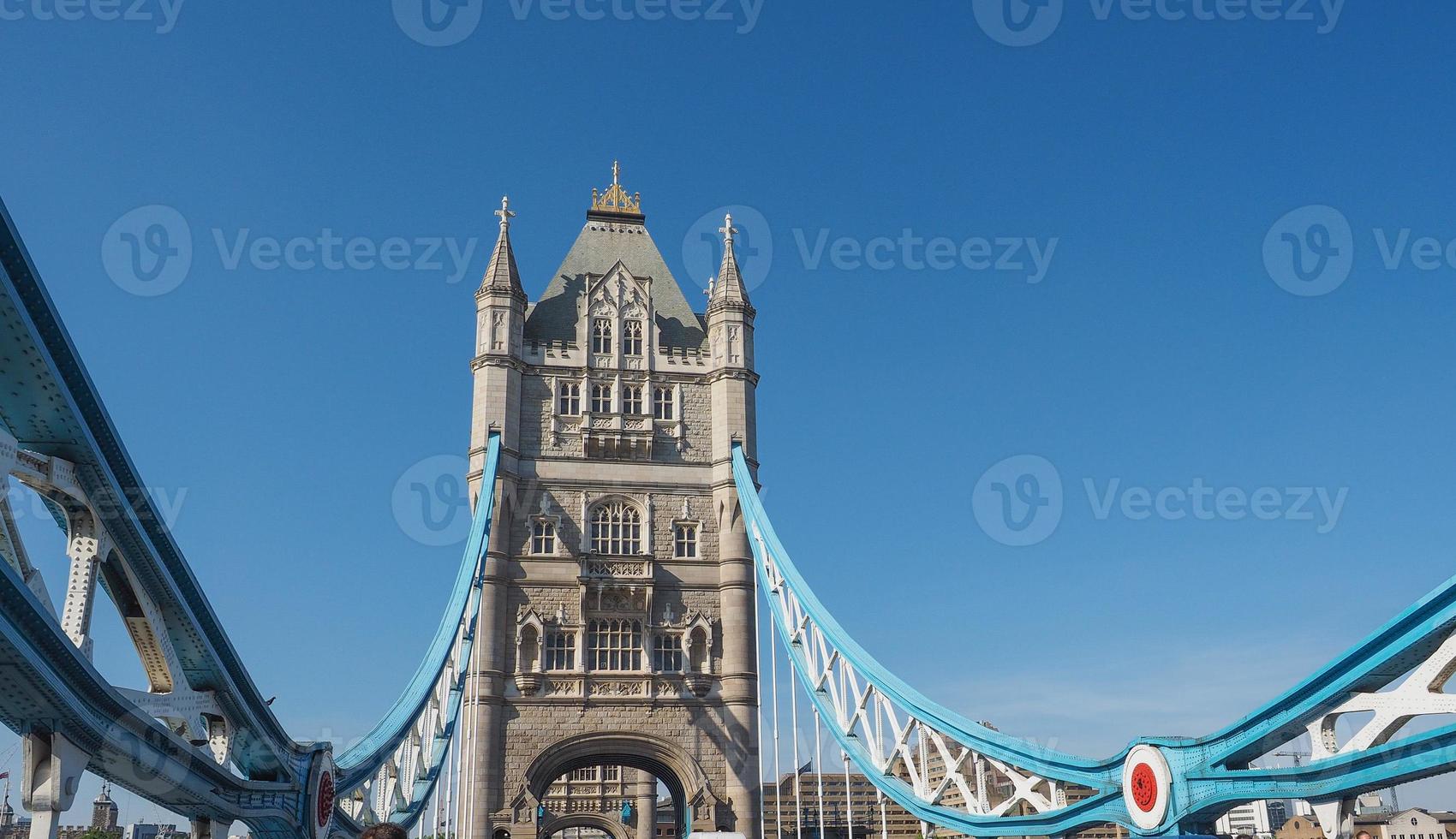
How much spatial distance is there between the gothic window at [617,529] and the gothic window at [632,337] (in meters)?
5.27

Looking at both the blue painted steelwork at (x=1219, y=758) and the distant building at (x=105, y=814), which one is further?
the distant building at (x=105, y=814)

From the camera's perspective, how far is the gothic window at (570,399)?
38.6m

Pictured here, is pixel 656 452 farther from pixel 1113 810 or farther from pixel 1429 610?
pixel 1429 610

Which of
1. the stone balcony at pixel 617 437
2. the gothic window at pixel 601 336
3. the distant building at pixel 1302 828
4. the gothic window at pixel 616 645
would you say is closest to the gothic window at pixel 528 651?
the gothic window at pixel 616 645

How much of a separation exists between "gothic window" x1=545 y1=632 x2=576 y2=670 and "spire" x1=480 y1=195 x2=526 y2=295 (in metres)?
10.9

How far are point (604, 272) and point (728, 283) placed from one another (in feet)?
13.7

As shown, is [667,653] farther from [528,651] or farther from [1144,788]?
[1144,788]

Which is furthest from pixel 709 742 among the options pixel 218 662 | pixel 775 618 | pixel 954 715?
pixel 218 662

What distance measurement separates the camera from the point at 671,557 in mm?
37031

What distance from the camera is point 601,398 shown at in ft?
128

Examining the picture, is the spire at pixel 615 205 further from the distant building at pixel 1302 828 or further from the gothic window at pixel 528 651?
the distant building at pixel 1302 828

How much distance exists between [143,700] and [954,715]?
14.8 metres

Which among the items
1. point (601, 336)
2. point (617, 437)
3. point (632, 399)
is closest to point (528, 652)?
point (617, 437)

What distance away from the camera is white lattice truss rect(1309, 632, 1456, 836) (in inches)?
521
